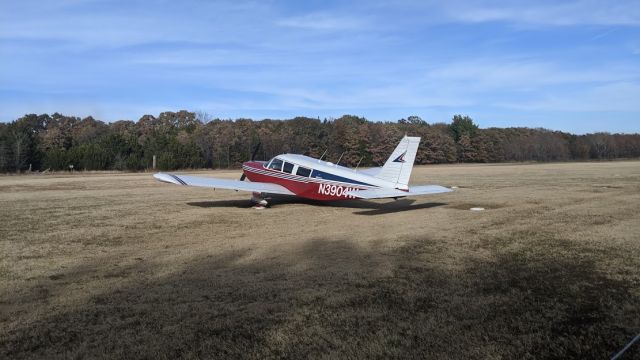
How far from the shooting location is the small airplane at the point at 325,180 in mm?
13438

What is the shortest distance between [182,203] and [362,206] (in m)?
6.41

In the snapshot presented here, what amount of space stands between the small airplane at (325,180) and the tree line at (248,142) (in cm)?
2404

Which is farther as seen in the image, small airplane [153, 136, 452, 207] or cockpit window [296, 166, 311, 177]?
cockpit window [296, 166, 311, 177]

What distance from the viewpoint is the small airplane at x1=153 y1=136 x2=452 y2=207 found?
44.1ft

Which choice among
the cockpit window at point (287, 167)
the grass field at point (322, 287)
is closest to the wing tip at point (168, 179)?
the grass field at point (322, 287)

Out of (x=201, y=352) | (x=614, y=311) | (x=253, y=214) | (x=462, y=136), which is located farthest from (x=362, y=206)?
(x=462, y=136)

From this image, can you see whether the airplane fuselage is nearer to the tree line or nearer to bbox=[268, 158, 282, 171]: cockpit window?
bbox=[268, 158, 282, 171]: cockpit window

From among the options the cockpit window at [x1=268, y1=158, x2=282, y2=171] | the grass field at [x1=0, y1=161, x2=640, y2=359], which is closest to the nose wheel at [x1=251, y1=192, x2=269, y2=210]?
the cockpit window at [x1=268, y1=158, x2=282, y2=171]

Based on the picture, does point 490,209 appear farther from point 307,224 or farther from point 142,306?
point 142,306

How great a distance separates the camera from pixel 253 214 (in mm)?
13742

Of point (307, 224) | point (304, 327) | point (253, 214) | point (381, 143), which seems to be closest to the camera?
point (304, 327)

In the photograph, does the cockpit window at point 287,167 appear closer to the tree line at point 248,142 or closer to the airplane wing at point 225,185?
the airplane wing at point 225,185

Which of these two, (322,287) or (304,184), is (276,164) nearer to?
(304,184)

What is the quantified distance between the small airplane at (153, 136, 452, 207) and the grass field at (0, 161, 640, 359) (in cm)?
169
